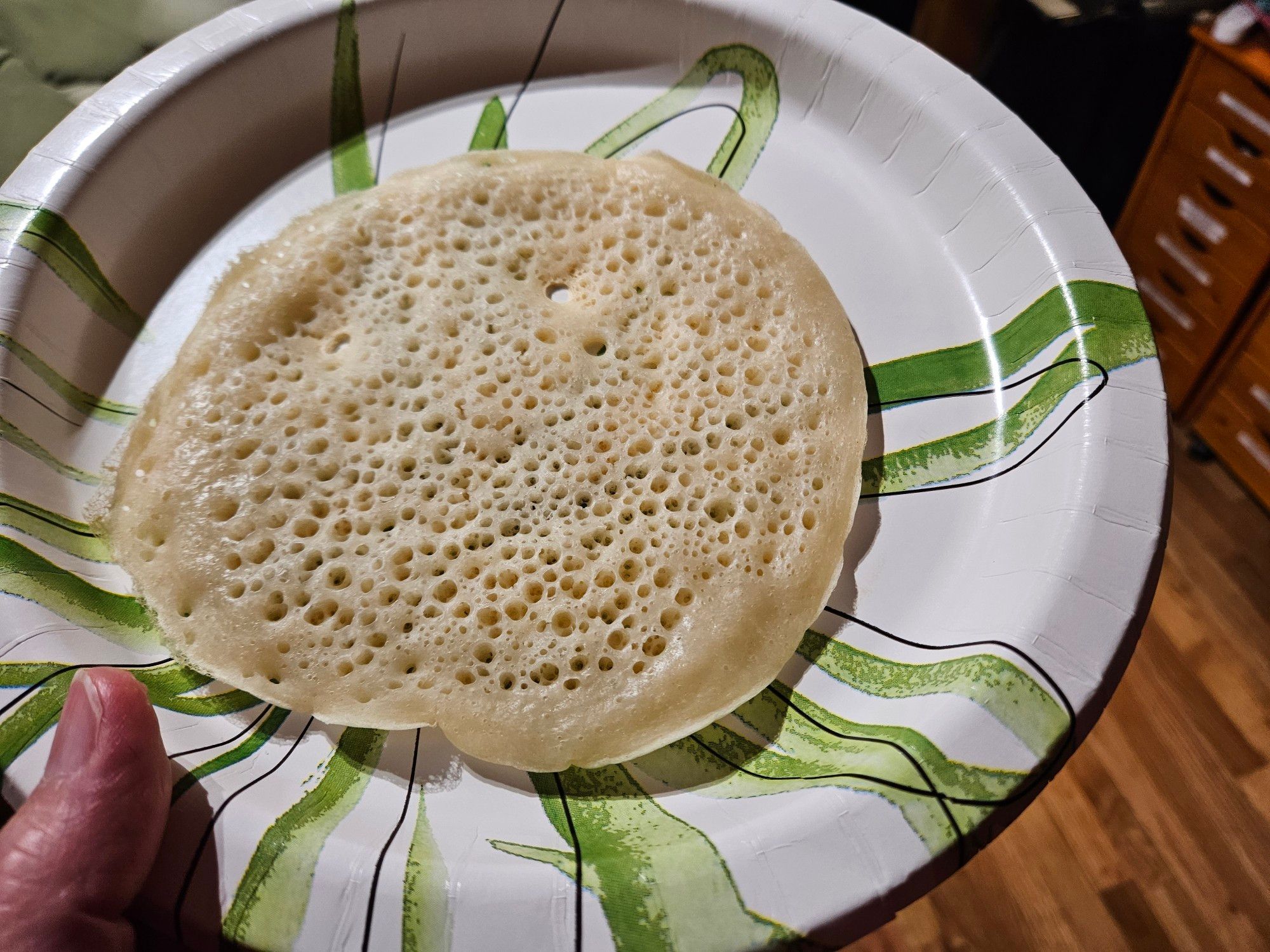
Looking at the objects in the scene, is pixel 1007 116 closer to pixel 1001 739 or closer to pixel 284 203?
pixel 1001 739

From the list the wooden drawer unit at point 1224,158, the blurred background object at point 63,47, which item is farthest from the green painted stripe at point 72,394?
the wooden drawer unit at point 1224,158

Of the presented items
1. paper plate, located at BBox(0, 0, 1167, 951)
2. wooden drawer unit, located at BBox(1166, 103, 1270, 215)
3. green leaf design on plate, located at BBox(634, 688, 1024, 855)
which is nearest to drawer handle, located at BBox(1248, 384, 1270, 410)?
wooden drawer unit, located at BBox(1166, 103, 1270, 215)

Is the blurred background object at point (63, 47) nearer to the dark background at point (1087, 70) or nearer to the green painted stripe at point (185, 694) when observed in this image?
the green painted stripe at point (185, 694)

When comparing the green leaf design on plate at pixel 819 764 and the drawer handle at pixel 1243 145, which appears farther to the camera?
the drawer handle at pixel 1243 145

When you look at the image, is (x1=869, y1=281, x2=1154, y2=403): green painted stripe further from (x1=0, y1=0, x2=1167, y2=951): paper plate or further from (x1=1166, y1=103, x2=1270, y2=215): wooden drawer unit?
(x1=1166, y1=103, x2=1270, y2=215): wooden drawer unit

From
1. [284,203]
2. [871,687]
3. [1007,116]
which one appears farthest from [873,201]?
[284,203]

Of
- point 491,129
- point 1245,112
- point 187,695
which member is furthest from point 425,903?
point 1245,112
